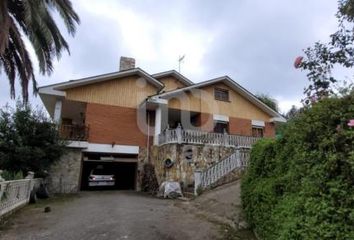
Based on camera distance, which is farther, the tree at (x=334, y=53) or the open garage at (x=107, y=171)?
the open garage at (x=107, y=171)

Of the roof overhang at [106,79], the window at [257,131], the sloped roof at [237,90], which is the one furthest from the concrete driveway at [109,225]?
the window at [257,131]

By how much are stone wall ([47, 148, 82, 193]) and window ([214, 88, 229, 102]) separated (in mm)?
9961

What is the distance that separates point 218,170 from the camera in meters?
13.6

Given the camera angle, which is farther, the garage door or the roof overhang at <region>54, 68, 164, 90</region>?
the garage door

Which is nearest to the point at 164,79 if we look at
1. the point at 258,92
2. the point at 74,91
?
the point at 74,91

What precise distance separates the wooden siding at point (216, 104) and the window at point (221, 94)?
0.23m

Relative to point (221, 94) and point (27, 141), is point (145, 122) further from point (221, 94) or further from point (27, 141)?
point (27, 141)

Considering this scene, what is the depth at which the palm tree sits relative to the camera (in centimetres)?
1097

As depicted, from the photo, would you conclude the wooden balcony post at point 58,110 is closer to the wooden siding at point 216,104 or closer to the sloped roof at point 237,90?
the sloped roof at point 237,90

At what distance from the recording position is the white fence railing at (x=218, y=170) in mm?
13031

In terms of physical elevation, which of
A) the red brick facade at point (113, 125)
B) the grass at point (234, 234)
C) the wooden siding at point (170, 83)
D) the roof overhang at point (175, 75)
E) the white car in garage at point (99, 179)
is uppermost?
the roof overhang at point (175, 75)

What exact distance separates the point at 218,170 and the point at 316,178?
9881 mm

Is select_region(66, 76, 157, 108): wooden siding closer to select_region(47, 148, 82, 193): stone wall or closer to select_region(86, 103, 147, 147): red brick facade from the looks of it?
select_region(86, 103, 147, 147): red brick facade

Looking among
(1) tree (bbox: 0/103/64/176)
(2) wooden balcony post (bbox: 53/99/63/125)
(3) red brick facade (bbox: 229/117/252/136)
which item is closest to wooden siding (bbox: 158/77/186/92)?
(3) red brick facade (bbox: 229/117/252/136)
